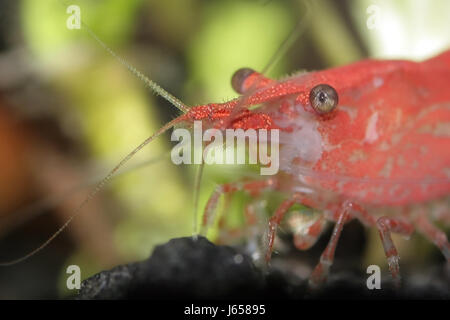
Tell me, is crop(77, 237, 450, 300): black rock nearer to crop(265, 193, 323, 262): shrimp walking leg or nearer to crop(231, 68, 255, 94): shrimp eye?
crop(265, 193, 323, 262): shrimp walking leg

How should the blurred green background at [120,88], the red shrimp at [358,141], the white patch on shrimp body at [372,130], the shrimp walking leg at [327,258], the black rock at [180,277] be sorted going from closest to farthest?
the black rock at [180,277], the shrimp walking leg at [327,258], the red shrimp at [358,141], the white patch on shrimp body at [372,130], the blurred green background at [120,88]

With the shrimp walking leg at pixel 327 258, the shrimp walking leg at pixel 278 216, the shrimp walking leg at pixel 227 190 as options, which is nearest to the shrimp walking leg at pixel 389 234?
the shrimp walking leg at pixel 327 258

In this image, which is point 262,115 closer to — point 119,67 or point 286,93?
point 286,93

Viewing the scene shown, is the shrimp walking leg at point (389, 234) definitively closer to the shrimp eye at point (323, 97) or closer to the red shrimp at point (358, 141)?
the red shrimp at point (358, 141)

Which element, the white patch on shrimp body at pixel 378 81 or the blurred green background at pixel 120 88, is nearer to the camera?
the white patch on shrimp body at pixel 378 81

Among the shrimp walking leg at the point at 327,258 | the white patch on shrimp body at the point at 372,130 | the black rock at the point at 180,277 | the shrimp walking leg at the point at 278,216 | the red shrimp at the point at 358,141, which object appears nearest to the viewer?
the black rock at the point at 180,277

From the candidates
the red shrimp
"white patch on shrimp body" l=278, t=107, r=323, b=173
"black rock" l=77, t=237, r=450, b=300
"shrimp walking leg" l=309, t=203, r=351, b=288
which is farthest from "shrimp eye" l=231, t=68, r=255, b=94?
"black rock" l=77, t=237, r=450, b=300

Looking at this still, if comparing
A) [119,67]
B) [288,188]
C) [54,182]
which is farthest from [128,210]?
[288,188]
